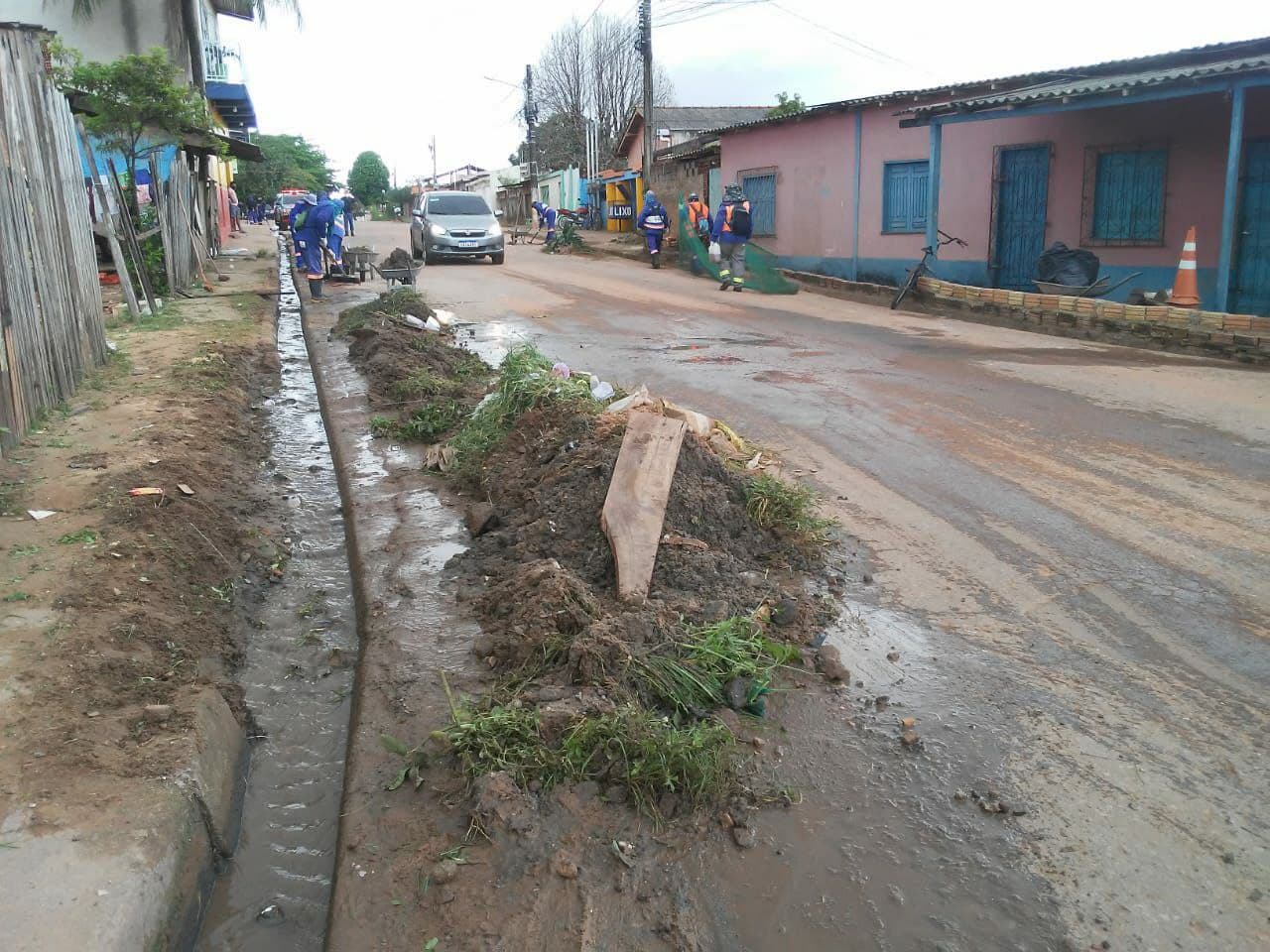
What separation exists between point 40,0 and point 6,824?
1032 inches

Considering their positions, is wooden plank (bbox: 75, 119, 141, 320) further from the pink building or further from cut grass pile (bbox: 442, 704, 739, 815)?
the pink building

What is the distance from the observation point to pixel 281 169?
54.2 metres

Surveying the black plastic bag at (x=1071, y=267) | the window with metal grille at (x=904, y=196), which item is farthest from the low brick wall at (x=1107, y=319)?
the window with metal grille at (x=904, y=196)

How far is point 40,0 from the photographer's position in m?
23.1

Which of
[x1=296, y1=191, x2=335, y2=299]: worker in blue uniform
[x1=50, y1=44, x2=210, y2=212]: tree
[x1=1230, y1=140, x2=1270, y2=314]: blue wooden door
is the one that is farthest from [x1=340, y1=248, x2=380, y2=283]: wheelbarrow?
[x1=1230, y1=140, x2=1270, y2=314]: blue wooden door

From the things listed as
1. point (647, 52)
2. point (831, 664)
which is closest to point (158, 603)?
point (831, 664)

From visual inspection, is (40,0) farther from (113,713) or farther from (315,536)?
(113,713)

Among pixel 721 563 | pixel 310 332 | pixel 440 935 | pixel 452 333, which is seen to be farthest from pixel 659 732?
pixel 310 332

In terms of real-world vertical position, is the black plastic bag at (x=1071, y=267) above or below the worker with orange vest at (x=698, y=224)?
below

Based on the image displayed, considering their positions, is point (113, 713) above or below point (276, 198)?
below

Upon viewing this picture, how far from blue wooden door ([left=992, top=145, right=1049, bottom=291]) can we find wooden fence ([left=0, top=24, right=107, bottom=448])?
13.1 metres

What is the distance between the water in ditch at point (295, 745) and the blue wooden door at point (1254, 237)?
39.3ft

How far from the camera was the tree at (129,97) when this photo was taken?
1400cm

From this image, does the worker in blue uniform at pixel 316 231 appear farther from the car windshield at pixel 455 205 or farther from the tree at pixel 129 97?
the car windshield at pixel 455 205
